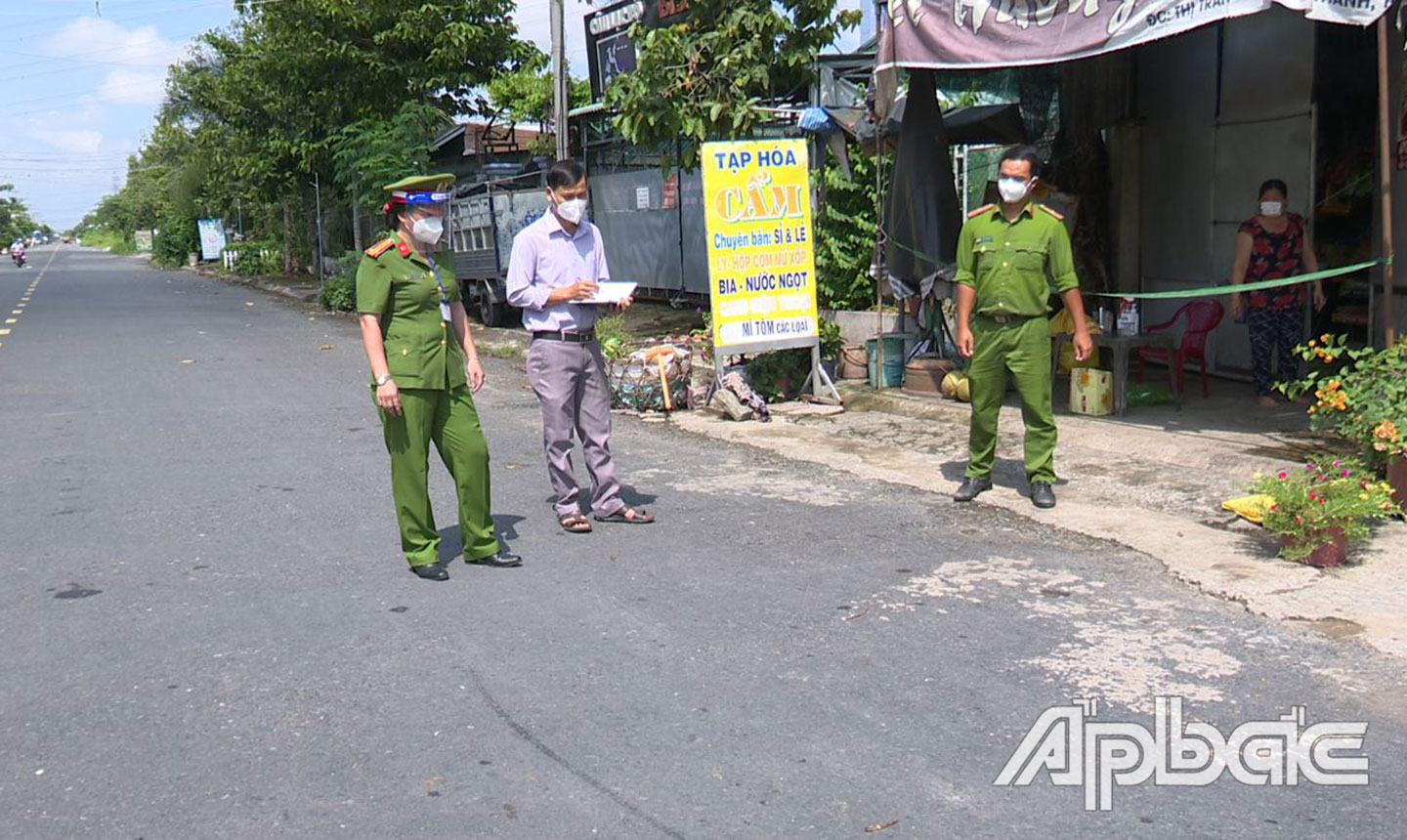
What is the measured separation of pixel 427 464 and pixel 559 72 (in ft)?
38.9

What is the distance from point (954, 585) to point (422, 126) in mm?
19521

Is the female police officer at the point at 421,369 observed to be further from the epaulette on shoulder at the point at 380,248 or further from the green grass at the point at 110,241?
the green grass at the point at 110,241

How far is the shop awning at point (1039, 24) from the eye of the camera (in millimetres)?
6562

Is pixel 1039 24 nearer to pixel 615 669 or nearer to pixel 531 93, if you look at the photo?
pixel 615 669

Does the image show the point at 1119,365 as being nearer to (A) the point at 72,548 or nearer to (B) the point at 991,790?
(B) the point at 991,790

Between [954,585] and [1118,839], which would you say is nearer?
[1118,839]

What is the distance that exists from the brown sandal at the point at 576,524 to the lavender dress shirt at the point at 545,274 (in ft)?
3.15

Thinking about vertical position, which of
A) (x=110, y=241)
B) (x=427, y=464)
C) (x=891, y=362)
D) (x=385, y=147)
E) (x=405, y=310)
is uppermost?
(x=385, y=147)

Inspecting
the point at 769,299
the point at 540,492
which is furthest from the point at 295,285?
the point at 540,492

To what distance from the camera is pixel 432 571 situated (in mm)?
5848

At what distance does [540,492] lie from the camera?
25.4 feet

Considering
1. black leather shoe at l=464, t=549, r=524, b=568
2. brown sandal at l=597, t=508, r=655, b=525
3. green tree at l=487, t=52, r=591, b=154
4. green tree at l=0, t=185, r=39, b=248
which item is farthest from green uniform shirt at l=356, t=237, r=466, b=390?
green tree at l=0, t=185, r=39, b=248

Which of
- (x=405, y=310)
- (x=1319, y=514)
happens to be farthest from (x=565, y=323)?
(x=1319, y=514)

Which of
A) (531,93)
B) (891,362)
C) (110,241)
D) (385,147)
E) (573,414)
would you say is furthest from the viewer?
(110,241)
